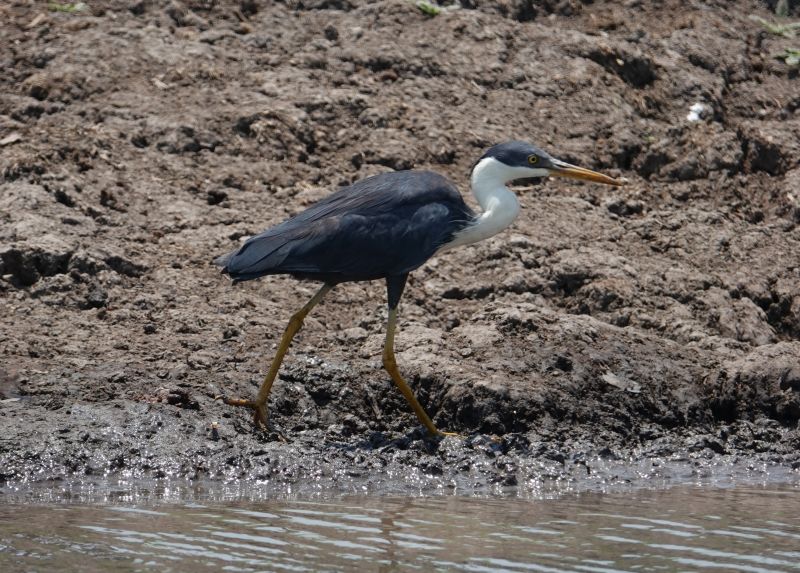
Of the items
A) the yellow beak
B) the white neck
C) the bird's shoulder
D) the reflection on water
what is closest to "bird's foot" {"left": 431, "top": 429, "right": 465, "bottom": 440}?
the reflection on water

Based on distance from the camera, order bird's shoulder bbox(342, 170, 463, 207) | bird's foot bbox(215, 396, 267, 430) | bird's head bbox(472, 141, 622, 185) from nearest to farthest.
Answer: bird's foot bbox(215, 396, 267, 430)
bird's shoulder bbox(342, 170, 463, 207)
bird's head bbox(472, 141, 622, 185)

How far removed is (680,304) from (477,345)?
1.59 meters

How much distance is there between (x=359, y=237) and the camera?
25.7ft

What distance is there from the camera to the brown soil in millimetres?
7793

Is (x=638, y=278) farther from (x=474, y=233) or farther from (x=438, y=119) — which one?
Answer: (x=438, y=119)

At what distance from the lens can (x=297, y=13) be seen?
459 inches

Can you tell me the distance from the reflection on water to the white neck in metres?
1.75

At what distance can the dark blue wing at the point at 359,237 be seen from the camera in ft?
25.6

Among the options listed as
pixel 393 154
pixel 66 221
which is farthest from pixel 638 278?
pixel 66 221

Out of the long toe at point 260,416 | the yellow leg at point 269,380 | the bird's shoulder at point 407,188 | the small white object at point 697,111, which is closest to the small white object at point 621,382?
the bird's shoulder at point 407,188

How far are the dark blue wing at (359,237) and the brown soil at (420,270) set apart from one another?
27.5 inches

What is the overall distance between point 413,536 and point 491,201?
105 inches

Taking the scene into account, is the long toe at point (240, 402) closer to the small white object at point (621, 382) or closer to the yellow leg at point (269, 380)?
the yellow leg at point (269, 380)

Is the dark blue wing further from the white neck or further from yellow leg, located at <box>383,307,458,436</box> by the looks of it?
yellow leg, located at <box>383,307,458,436</box>
